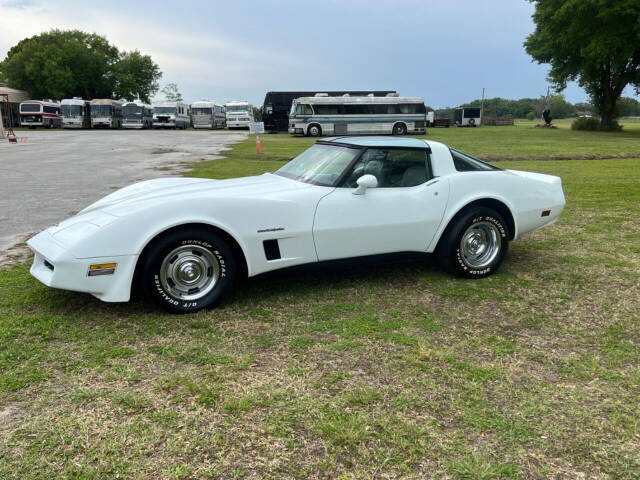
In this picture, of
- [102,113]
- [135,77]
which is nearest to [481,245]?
[102,113]

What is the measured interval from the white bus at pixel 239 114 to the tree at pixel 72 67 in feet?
107

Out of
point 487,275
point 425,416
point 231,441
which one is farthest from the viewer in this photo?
point 487,275

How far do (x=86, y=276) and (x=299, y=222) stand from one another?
5.21 ft

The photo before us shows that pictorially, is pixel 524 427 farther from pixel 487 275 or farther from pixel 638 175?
pixel 638 175

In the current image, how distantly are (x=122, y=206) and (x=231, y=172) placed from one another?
29.3ft

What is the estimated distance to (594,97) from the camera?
42.4 meters

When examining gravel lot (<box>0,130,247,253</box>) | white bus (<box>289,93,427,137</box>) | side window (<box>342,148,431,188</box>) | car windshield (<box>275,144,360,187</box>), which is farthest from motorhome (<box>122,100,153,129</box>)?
side window (<box>342,148,431,188</box>)

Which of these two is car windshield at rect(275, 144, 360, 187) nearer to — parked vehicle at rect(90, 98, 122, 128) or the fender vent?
the fender vent

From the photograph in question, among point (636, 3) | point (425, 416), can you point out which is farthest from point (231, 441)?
point (636, 3)

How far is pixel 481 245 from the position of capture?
14.9ft

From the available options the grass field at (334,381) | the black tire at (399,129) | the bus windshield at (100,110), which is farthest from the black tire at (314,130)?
the grass field at (334,381)

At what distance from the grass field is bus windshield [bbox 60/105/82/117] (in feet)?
160

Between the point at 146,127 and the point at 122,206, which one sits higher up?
the point at 146,127

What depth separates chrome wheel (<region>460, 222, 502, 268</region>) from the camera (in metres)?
4.45
